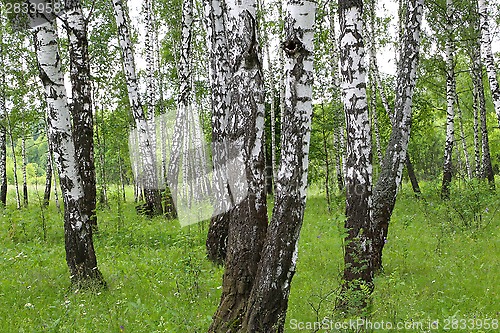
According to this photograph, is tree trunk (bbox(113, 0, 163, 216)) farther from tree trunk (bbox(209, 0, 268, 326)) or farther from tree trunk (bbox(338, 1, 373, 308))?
tree trunk (bbox(209, 0, 268, 326))

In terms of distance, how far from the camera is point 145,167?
16.1 m

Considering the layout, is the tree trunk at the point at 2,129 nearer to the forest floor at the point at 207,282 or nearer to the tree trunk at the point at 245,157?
the forest floor at the point at 207,282

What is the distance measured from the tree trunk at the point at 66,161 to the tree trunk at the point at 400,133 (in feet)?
15.3

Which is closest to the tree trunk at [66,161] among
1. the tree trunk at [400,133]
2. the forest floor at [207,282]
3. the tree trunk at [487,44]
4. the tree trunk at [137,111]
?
the forest floor at [207,282]

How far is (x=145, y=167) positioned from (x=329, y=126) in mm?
6737

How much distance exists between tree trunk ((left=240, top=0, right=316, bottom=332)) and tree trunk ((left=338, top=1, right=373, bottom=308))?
175 cm

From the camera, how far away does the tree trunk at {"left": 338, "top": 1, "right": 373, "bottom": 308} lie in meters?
6.04

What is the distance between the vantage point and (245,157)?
4.92 m

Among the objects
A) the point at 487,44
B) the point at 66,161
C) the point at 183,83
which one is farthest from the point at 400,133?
the point at 183,83

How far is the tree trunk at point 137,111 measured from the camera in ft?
47.6

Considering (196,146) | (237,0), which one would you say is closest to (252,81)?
(237,0)

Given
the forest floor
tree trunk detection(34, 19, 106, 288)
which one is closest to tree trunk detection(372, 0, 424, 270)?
the forest floor

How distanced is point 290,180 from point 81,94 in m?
5.59

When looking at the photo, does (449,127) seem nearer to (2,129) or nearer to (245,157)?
(245,157)
